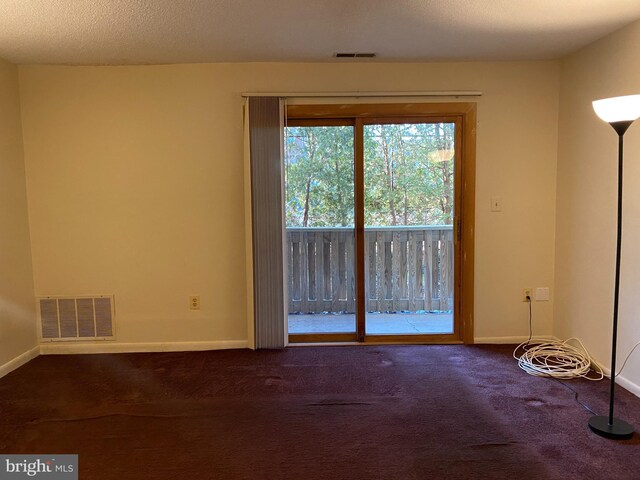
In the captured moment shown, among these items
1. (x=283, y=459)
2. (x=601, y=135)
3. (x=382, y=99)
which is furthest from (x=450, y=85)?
(x=283, y=459)

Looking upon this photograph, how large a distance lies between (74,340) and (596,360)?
376cm

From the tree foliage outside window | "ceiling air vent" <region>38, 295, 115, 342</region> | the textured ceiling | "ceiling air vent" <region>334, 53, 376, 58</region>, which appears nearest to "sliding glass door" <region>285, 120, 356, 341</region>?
the tree foliage outside window

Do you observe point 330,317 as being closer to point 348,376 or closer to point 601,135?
point 348,376

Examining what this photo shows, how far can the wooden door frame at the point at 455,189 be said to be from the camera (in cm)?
328

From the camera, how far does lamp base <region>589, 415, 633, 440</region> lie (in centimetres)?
208

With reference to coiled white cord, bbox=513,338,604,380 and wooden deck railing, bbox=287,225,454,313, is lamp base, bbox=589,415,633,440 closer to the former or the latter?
coiled white cord, bbox=513,338,604,380

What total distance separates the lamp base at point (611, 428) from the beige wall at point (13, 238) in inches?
142

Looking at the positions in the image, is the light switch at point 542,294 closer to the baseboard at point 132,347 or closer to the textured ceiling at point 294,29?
the textured ceiling at point 294,29

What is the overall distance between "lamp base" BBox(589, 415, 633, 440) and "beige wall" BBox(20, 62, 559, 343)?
1.26 m

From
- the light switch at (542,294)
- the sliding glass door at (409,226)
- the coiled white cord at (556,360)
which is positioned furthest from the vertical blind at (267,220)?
the light switch at (542,294)

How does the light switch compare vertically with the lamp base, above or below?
above

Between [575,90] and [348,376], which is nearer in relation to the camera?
[348,376]

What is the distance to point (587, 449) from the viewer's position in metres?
2.00

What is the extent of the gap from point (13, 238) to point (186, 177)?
127 centimetres
